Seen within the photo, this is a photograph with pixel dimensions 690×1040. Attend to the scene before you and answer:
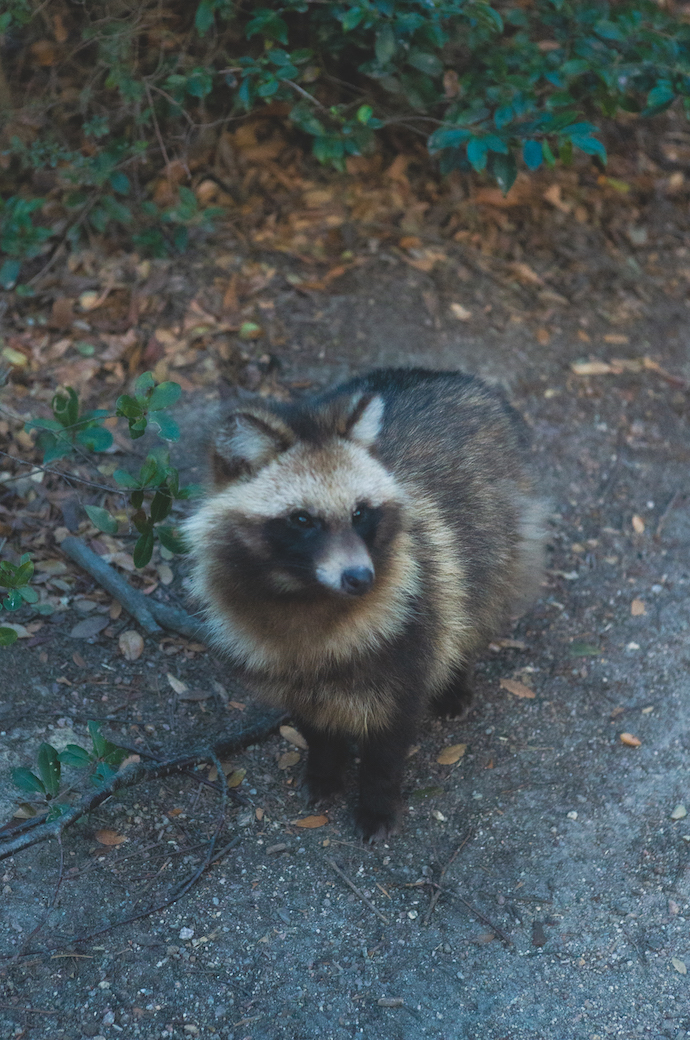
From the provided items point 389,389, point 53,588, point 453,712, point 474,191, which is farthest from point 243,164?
point 453,712

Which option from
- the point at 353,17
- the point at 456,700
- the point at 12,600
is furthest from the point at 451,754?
the point at 353,17

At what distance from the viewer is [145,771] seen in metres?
3.72

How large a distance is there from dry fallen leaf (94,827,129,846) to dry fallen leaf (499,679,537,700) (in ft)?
6.46

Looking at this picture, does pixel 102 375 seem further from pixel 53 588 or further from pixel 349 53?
pixel 349 53

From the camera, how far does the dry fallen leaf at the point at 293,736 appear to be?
4.23 metres

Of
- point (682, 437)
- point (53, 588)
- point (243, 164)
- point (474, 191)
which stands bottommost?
point (682, 437)

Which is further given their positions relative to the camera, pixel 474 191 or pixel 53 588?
pixel 474 191

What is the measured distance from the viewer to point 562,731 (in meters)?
4.32

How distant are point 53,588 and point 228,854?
165 centimetres

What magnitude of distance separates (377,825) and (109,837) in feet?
3.50

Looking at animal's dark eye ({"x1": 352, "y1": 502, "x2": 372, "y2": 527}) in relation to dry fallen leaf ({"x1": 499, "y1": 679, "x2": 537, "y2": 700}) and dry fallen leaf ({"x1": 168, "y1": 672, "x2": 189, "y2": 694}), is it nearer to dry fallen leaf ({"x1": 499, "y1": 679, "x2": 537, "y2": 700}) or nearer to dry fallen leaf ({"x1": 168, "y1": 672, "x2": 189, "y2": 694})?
dry fallen leaf ({"x1": 168, "y1": 672, "x2": 189, "y2": 694})

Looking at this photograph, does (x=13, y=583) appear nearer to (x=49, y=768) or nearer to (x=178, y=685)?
(x=49, y=768)

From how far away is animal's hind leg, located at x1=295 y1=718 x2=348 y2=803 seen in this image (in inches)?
154

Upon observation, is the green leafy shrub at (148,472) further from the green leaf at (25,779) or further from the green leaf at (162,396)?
the green leaf at (25,779)
